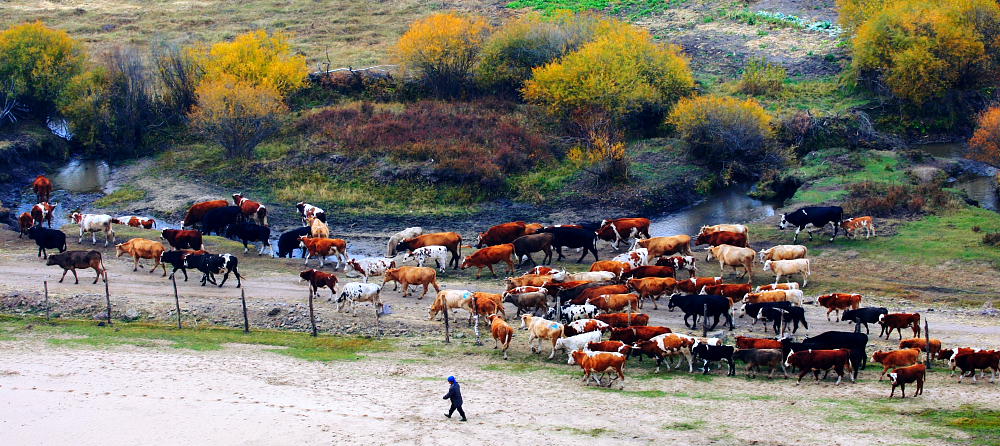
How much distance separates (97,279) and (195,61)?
87.3 ft

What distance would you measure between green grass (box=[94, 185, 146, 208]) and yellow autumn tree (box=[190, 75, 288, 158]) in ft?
16.2

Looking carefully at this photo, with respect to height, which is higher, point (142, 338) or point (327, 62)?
point (327, 62)

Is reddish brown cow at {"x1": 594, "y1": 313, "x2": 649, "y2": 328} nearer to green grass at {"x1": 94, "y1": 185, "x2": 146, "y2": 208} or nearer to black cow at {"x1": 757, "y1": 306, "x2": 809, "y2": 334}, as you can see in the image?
black cow at {"x1": 757, "y1": 306, "x2": 809, "y2": 334}

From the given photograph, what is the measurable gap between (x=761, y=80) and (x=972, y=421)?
37665 mm

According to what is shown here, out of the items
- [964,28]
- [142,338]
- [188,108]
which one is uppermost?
[964,28]

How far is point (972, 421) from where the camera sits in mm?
19250

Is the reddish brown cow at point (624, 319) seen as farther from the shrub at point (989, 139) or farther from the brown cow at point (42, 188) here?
the brown cow at point (42, 188)

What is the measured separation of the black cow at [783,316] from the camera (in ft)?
84.9

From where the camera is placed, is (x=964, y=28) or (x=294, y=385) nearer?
(x=294, y=385)

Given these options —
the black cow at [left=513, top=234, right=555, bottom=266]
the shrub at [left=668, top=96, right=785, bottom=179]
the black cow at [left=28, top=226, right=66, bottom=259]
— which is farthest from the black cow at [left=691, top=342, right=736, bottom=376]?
the shrub at [left=668, top=96, right=785, bottom=179]

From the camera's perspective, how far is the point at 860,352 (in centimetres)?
2327

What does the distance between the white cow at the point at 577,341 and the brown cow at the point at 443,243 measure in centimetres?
1033

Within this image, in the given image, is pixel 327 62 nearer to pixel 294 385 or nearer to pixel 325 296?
pixel 325 296

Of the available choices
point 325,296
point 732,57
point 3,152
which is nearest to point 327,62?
point 3,152
